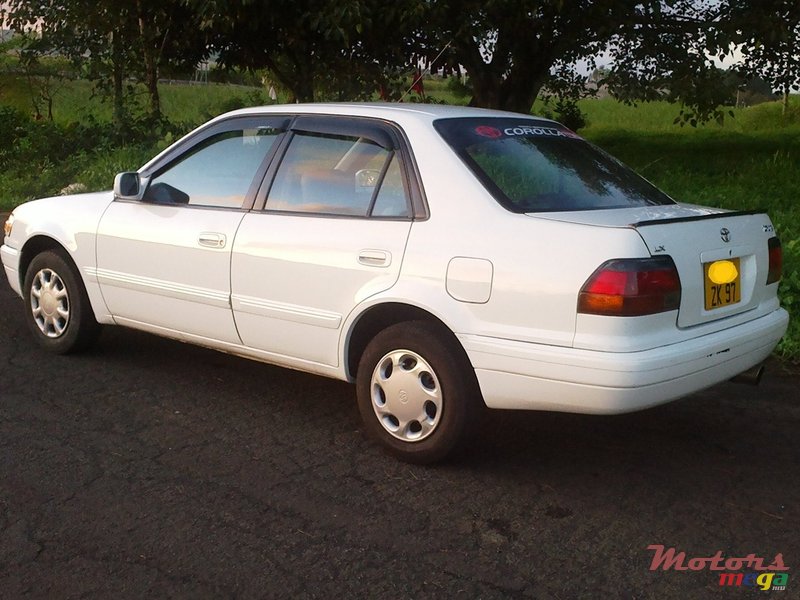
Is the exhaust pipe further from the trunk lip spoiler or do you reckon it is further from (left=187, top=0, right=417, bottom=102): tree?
(left=187, top=0, right=417, bottom=102): tree

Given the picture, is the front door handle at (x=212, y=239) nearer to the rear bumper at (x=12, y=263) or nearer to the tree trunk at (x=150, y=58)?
the rear bumper at (x=12, y=263)

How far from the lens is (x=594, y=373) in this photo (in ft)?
12.7

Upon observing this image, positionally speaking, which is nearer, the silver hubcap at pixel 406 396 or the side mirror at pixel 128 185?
the silver hubcap at pixel 406 396

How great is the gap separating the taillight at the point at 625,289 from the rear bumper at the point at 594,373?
166mm

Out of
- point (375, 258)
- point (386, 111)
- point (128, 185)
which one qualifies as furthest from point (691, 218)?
point (128, 185)

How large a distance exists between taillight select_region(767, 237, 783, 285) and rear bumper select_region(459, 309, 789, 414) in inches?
20.5

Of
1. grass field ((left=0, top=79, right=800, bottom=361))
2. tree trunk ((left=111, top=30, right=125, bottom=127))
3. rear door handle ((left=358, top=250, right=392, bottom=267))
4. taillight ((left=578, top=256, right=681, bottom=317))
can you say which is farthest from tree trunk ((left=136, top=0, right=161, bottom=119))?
taillight ((left=578, top=256, right=681, bottom=317))

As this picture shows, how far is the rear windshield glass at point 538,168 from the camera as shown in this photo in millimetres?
4477

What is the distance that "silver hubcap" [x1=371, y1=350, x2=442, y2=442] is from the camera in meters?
4.35

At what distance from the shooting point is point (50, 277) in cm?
608

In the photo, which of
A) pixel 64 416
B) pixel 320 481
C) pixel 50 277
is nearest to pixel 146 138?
pixel 50 277

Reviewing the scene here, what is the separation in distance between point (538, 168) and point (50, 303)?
10.2 feet

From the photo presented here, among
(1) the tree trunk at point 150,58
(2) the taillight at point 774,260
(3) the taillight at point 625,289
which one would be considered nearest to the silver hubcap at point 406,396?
(3) the taillight at point 625,289

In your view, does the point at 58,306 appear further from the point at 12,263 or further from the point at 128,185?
the point at 128,185
